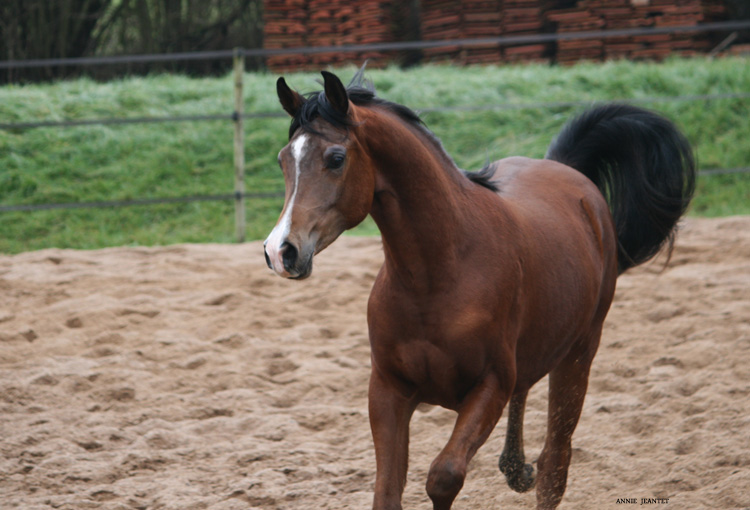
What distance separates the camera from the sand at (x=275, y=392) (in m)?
3.69

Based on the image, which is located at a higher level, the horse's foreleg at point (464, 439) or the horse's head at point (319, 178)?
the horse's head at point (319, 178)

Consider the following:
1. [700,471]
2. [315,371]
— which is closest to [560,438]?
[700,471]

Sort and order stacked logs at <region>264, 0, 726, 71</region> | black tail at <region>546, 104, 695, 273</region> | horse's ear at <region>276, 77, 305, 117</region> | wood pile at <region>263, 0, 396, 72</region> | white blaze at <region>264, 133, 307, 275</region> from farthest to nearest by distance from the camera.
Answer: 1. wood pile at <region>263, 0, 396, 72</region>
2. stacked logs at <region>264, 0, 726, 71</region>
3. black tail at <region>546, 104, 695, 273</region>
4. horse's ear at <region>276, 77, 305, 117</region>
5. white blaze at <region>264, 133, 307, 275</region>

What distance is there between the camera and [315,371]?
509cm

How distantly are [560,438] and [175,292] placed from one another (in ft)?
11.8

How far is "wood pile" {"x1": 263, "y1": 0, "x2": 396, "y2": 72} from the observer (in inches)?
521

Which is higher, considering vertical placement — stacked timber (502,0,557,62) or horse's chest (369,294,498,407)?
stacked timber (502,0,557,62)

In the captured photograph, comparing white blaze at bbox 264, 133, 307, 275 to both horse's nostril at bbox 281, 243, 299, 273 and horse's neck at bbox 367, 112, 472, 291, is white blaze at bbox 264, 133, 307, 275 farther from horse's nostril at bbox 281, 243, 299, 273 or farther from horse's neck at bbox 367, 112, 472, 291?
horse's neck at bbox 367, 112, 472, 291

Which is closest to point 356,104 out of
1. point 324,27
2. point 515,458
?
point 515,458

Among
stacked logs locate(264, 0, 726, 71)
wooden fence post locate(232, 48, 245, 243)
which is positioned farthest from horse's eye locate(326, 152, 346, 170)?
stacked logs locate(264, 0, 726, 71)

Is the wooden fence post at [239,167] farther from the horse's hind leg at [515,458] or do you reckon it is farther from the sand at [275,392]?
the horse's hind leg at [515,458]

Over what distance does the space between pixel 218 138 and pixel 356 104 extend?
26.9 feet

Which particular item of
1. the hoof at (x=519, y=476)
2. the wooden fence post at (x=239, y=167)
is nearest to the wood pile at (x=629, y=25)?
the wooden fence post at (x=239, y=167)

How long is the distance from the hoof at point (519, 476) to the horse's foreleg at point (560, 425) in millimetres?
115
